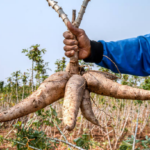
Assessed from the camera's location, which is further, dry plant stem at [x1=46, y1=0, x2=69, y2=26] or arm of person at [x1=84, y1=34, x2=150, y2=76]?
arm of person at [x1=84, y1=34, x2=150, y2=76]

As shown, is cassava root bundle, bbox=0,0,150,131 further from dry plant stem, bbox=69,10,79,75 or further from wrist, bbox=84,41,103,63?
wrist, bbox=84,41,103,63

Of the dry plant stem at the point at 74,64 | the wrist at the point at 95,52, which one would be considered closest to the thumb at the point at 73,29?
the dry plant stem at the point at 74,64

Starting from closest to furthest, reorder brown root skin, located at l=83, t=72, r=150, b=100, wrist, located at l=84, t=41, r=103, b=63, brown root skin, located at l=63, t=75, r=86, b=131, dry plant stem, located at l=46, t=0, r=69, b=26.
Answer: brown root skin, located at l=63, t=75, r=86, b=131, dry plant stem, located at l=46, t=0, r=69, b=26, brown root skin, located at l=83, t=72, r=150, b=100, wrist, located at l=84, t=41, r=103, b=63

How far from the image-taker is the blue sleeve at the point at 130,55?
5.39 ft

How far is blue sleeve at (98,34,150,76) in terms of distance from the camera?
164cm

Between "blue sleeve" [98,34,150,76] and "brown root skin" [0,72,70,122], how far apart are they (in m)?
0.47

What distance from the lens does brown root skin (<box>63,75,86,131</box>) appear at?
3.78 feet

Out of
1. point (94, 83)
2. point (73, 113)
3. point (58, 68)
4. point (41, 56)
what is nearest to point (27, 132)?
point (73, 113)

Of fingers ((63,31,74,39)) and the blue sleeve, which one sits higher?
fingers ((63,31,74,39))

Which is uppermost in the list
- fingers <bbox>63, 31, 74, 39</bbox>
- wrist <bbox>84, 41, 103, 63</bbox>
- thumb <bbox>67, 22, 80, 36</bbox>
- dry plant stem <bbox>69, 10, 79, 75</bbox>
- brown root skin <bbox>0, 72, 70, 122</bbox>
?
thumb <bbox>67, 22, 80, 36</bbox>

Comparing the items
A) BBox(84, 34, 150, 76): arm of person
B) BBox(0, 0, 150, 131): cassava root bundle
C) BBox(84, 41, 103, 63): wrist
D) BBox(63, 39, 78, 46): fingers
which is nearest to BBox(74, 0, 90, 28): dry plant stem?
BBox(0, 0, 150, 131): cassava root bundle

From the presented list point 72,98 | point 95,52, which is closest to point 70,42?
point 95,52

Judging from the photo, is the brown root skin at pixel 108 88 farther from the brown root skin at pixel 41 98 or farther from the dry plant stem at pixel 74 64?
the brown root skin at pixel 41 98

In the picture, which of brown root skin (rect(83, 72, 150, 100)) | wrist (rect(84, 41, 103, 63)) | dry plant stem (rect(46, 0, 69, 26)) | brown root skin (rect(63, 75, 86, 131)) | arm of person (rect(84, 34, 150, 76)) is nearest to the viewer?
brown root skin (rect(63, 75, 86, 131))
